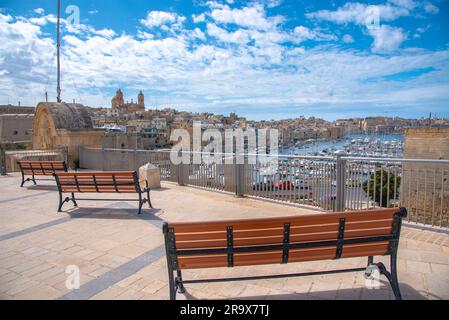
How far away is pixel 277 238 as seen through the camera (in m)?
2.76

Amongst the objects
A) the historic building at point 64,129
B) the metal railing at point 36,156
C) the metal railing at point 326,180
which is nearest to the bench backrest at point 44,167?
the metal railing at point 36,156

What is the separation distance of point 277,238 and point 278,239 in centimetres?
1

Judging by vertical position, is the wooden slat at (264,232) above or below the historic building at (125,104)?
below

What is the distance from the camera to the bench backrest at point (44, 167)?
372 inches

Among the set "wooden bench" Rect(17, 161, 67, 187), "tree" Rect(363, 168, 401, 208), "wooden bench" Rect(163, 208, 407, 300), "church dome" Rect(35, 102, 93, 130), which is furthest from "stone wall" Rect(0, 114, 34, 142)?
"wooden bench" Rect(163, 208, 407, 300)

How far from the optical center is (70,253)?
14.0 feet

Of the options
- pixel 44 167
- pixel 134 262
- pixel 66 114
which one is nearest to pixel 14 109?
pixel 66 114

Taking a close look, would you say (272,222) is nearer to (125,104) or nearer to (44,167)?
(44,167)

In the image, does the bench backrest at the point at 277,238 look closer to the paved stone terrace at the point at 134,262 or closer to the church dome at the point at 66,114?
the paved stone terrace at the point at 134,262

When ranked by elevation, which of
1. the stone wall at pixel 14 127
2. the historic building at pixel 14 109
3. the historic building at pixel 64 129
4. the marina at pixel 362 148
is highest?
the historic building at pixel 14 109

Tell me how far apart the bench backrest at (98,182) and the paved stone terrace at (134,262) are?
1.65 feet

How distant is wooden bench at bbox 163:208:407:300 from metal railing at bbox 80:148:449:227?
2.48 metres
